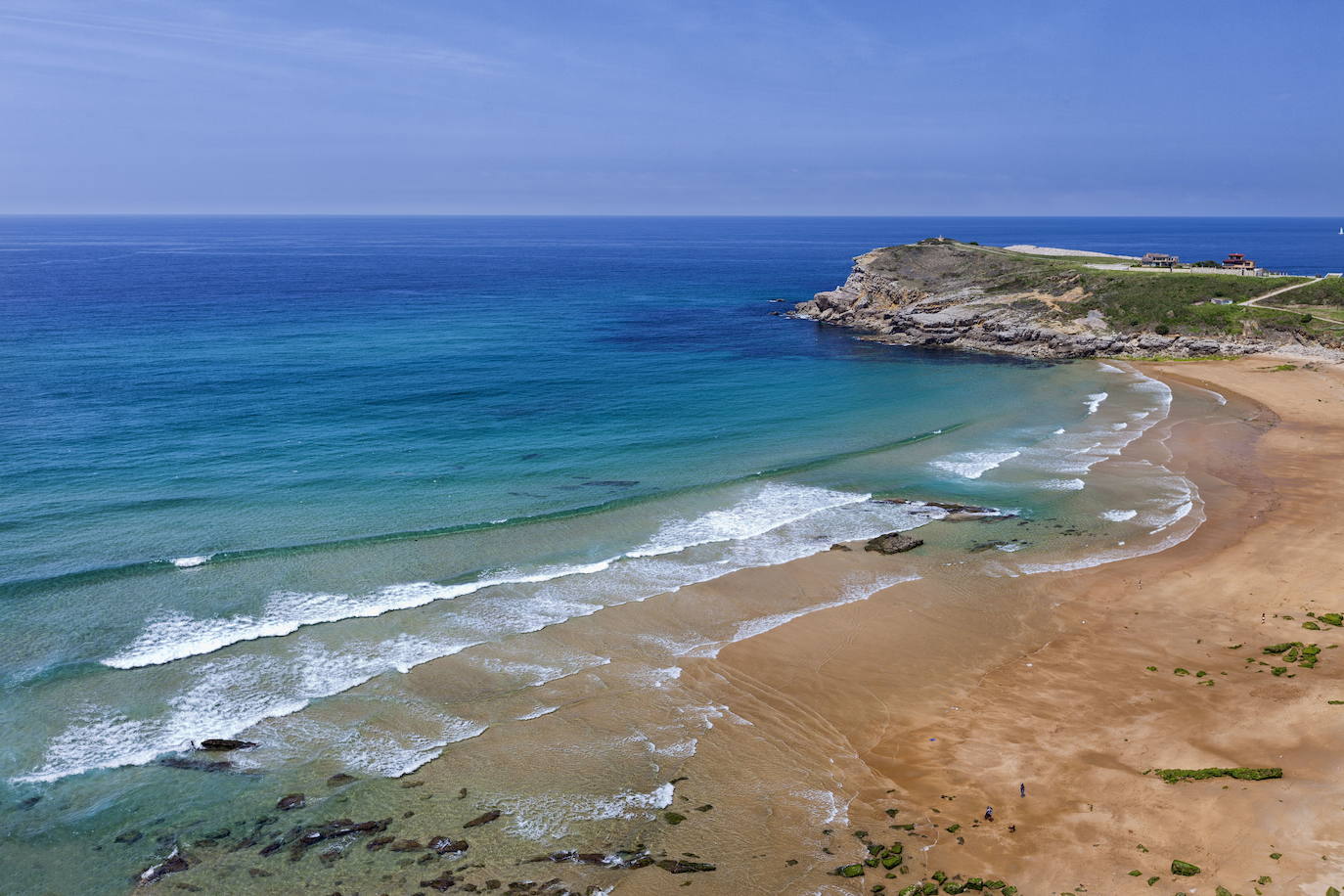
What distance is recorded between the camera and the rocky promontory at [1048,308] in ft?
265

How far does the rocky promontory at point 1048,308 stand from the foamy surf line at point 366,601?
183 feet

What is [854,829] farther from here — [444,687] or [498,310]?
[498,310]

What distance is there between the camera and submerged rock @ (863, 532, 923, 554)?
120 feet

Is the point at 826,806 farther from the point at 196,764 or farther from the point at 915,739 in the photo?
the point at 196,764

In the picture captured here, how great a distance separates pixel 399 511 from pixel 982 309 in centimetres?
7269

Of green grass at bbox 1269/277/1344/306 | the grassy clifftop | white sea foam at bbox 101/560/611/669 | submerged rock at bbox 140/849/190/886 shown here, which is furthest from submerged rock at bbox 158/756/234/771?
green grass at bbox 1269/277/1344/306

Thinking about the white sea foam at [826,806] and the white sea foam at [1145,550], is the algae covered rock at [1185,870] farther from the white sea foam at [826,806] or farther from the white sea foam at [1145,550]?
the white sea foam at [1145,550]

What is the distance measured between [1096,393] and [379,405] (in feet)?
183

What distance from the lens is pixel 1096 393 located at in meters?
67.6

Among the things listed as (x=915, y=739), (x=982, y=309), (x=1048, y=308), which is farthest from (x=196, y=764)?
(x=1048, y=308)

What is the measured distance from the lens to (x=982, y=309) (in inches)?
3607

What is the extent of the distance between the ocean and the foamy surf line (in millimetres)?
137

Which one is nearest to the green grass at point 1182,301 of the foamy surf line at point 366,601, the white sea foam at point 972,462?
the white sea foam at point 972,462

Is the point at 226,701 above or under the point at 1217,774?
under
